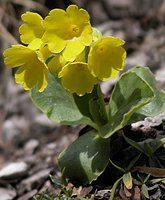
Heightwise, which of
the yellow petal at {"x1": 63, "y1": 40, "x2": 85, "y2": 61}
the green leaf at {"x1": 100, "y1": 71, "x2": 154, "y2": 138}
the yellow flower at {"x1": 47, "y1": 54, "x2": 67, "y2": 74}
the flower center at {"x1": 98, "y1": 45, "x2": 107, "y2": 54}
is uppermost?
the yellow petal at {"x1": 63, "y1": 40, "x2": 85, "y2": 61}

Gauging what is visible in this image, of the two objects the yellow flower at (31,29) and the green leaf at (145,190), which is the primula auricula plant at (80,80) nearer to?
the yellow flower at (31,29)

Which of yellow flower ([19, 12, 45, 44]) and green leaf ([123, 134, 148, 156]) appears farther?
green leaf ([123, 134, 148, 156])

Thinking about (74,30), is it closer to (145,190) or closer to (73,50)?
(73,50)

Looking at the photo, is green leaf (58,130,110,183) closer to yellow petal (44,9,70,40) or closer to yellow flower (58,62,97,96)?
yellow flower (58,62,97,96)

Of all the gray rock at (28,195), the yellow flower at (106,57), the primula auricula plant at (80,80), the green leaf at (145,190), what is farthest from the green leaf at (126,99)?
the gray rock at (28,195)

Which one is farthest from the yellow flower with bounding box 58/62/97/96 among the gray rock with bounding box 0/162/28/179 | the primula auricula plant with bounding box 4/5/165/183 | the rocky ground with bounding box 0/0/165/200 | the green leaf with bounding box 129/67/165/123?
the gray rock with bounding box 0/162/28/179

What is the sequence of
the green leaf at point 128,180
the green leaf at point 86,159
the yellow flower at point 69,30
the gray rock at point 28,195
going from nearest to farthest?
the yellow flower at point 69,30 → the green leaf at point 128,180 → the green leaf at point 86,159 → the gray rock at point 28,195
